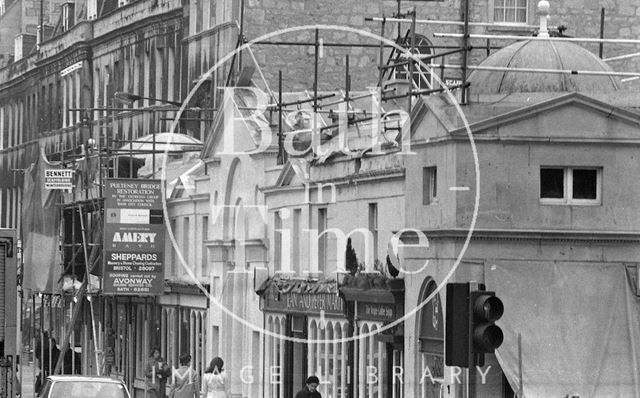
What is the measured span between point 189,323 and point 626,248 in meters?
21.3

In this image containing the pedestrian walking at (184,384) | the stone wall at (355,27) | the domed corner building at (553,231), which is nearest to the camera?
the domed corner building at (553,231)

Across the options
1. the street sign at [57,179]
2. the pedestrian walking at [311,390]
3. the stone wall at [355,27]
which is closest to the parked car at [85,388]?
the pedestrian walking at [311,390]

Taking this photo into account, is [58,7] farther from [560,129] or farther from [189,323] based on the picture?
[560,129]

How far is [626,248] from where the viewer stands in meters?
32.5

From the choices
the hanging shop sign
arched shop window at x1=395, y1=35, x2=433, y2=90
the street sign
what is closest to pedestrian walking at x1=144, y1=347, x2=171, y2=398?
arched shop window at x1=395, y1=35, x2=433, y2=90

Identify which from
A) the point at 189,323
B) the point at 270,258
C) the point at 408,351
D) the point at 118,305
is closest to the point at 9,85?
the point at 118,305

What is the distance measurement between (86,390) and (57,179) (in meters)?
24.3

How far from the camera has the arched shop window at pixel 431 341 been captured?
33.2 metres

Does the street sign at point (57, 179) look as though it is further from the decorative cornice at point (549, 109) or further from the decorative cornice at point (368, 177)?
the decorative cornice at point (549, 109)

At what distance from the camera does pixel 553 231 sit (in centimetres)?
3225

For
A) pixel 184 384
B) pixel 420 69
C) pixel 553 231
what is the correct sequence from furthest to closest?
pixel 420 69 → pixel 184 384 → pixel 553 231

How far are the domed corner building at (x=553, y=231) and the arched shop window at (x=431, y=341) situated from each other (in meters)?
0.41

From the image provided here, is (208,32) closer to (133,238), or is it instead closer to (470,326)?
(133,238)

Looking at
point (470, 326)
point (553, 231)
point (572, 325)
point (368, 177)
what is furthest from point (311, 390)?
point (470, 326)
